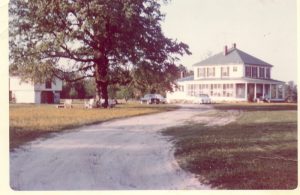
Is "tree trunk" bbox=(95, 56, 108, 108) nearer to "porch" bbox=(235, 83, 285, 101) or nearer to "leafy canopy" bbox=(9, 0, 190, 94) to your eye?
"leafy canopy" bbox=(9, 0, 190, 94)

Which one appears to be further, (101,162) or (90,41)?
(90,41)

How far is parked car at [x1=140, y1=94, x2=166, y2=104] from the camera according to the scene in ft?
12.9

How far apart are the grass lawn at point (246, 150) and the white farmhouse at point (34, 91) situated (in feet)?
2.91

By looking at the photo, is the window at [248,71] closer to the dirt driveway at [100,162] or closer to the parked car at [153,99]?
the parked car at [153,99]

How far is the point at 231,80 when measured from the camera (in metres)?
3.92

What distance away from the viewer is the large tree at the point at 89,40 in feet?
12.2

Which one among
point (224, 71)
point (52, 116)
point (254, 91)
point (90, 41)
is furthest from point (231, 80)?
point (52, 116)

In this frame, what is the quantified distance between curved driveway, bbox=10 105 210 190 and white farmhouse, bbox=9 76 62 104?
318mm

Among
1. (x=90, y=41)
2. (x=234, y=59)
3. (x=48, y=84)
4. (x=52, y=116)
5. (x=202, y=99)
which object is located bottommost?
(x=52, y=116)

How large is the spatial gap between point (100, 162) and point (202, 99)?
92 cm

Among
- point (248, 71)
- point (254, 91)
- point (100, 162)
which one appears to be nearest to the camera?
point (100, 162)

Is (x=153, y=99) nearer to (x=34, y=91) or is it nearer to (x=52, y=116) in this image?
(x=52, y=116)

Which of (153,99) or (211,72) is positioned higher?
(211,72)
